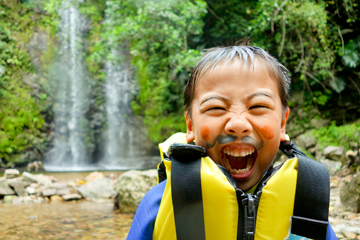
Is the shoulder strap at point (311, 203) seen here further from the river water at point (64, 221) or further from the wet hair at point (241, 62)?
the river water at point (64, 221)

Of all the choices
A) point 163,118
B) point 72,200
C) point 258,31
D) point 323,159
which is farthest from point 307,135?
point 72,200

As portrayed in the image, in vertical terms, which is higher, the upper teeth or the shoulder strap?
the upper teeth

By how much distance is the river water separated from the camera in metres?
2.82

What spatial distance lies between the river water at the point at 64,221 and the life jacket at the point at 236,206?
211 centimetres

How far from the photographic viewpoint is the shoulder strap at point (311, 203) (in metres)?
0.91

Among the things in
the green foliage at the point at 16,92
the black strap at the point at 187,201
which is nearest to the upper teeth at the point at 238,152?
the black strap at the point at 187,201

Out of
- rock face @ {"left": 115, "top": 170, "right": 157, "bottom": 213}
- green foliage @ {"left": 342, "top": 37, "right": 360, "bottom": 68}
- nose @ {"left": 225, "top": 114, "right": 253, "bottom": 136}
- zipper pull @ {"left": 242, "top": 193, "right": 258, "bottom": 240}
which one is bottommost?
rock face @ {"left": 115, "top": 170, "right": 157, "bottom": 213}

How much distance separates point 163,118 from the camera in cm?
1052

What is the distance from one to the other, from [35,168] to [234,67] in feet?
31.2

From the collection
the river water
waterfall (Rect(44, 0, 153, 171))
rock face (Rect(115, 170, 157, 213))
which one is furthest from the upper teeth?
waterfall (Rect(44, 0, 153, 171))

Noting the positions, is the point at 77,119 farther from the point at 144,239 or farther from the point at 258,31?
the point at 144,239

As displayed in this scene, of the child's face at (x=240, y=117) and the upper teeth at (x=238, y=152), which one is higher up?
the child's face at (x=240, y=117)

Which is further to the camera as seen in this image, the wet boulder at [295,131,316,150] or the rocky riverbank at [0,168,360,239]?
the wet boulder at [295,131,316,150]

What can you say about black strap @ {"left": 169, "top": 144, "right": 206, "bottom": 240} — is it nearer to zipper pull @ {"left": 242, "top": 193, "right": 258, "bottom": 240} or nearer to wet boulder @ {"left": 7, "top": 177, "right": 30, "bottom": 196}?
zipper pull @ {"left": 242, "top": 193, "right": 258, "bottom": 240}
